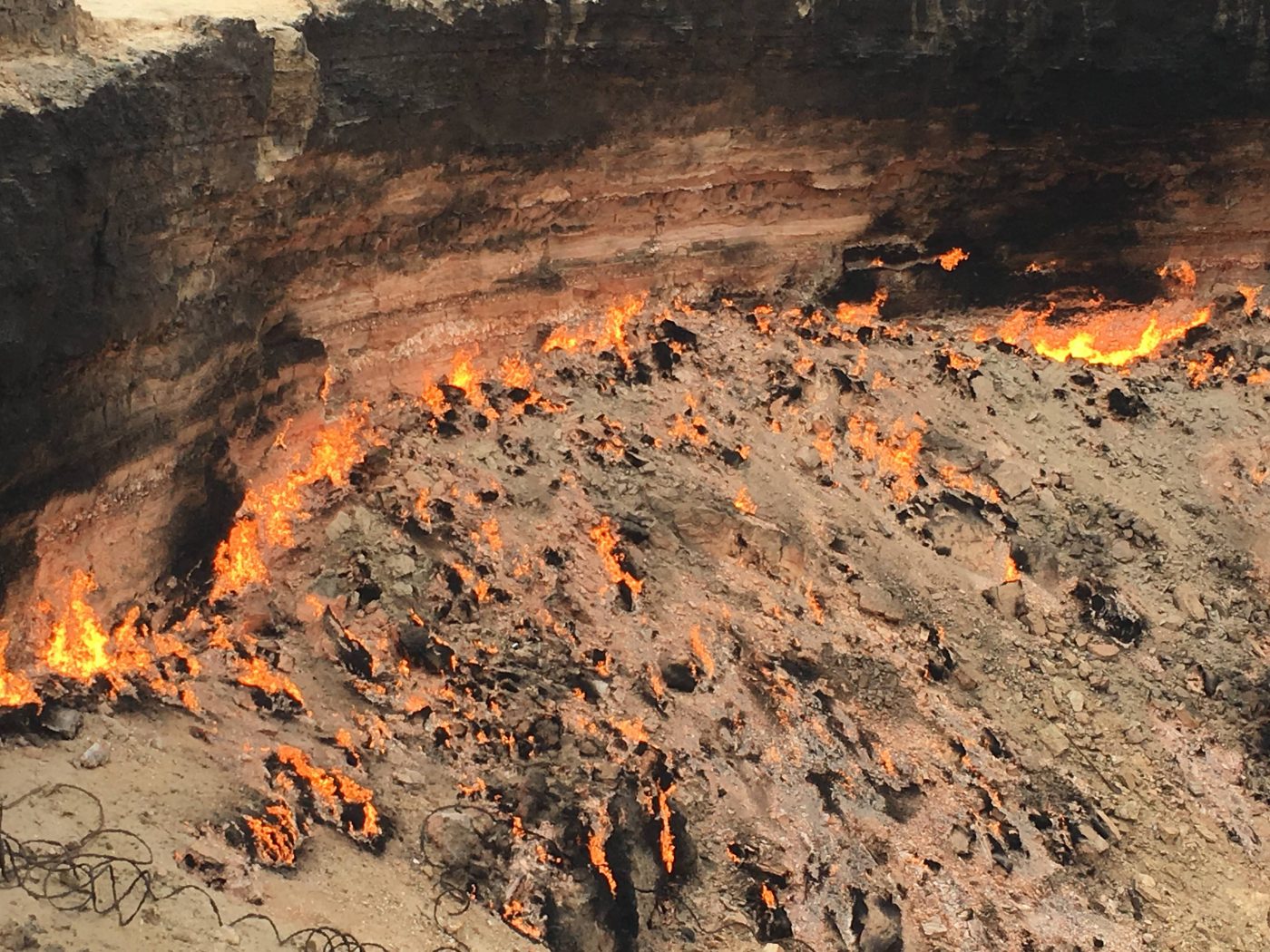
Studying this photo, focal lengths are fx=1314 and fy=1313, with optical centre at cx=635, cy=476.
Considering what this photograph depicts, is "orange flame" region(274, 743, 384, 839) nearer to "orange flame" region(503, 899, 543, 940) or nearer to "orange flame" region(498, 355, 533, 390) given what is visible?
"orange flame" region(503, 899, 543, 940)

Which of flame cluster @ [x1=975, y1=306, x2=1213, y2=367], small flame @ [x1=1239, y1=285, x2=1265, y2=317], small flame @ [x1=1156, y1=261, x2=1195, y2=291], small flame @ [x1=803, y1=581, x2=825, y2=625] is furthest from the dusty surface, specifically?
small flame @ [x1=1156, y1=261, x2=1195, y2=291]

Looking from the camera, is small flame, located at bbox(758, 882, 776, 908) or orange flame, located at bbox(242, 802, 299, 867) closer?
orange flame, located at bbox(242, 802, 299, 867)

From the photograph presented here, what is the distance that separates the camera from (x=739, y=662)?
11812 millimetres

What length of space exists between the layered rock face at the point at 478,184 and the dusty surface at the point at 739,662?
615 millimetres

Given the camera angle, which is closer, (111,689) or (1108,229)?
(111,689)

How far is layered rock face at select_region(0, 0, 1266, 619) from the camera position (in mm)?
9672

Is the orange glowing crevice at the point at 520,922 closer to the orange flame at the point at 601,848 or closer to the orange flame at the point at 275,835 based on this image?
the orange flame at the point at 601,848

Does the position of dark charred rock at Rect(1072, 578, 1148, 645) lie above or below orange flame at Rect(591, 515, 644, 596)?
below

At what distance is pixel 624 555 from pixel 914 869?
3741mm

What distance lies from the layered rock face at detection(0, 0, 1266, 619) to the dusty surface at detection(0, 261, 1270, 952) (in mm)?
615

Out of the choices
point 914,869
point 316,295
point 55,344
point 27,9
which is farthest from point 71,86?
point 914,869

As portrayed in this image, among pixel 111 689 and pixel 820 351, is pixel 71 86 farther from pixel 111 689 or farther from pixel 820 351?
pixel 820 351

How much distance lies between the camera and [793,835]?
35.4 ft

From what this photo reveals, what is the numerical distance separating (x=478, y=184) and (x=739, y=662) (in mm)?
5174
